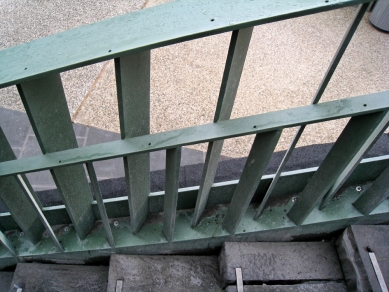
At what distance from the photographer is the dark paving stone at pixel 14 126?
3.32m

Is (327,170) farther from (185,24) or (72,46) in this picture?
(72,46)

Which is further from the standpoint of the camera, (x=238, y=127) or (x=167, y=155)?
(x=167, y=155)

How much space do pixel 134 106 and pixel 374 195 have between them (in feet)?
5.03

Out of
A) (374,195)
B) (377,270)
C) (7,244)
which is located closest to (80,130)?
(7,244)

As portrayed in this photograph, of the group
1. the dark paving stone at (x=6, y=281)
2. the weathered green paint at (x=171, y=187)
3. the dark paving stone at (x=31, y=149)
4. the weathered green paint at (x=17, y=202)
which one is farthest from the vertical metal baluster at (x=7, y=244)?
the dark paving stone at (x=31, y=149)

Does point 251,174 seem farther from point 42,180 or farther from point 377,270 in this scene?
point 42,180

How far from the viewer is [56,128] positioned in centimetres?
171

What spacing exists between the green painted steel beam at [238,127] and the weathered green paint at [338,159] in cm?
12

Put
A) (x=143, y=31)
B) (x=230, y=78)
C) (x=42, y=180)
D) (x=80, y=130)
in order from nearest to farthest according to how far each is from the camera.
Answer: (x=143, y=31) → (x=230, y=78) → (x=42, y=180) → (x=80, y=130)

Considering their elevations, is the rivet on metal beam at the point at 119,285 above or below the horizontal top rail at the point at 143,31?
below

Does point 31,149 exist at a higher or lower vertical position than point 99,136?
lower

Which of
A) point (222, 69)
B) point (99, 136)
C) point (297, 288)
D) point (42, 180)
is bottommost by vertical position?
point (297, 288)

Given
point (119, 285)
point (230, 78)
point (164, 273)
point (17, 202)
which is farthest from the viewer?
point (164, 273)

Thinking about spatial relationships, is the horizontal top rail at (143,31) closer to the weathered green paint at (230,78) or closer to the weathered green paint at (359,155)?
the weathered green paint at (230,78)
